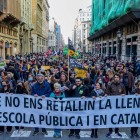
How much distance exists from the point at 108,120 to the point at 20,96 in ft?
7.95

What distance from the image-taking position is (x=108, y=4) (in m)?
35.2

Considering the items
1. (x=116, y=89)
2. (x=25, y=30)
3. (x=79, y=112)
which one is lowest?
(x=79, y=112)

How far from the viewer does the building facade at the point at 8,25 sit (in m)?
27.9

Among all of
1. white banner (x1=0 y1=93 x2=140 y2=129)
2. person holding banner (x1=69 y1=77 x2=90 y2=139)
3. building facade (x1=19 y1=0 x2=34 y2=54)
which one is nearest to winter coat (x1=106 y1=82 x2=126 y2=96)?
white banner (x1=0 y1=93 x2=140 y2=129)

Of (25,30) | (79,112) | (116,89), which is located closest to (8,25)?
(25,30)

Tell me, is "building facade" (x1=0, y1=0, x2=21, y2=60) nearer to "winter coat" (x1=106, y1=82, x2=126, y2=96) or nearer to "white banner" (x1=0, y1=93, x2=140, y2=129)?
"white banner" (x1=0, y1=93, x2=140, y2=129)

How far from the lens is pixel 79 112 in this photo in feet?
18.5

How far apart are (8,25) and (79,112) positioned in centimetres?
3089

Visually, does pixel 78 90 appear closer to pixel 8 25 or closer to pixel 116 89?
pixel 116 89

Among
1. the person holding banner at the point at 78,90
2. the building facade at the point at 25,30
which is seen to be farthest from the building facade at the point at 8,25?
the person holding banner at the point at 78,90

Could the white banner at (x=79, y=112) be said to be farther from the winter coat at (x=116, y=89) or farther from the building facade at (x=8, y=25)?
the building facade at (x=8, y=25)

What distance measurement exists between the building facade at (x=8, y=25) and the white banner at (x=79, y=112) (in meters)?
23.8

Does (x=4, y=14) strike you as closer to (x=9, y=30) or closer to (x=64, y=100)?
(x=9, y=30)

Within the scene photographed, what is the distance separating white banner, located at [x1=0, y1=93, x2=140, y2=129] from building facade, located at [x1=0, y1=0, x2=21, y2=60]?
2377 cm
